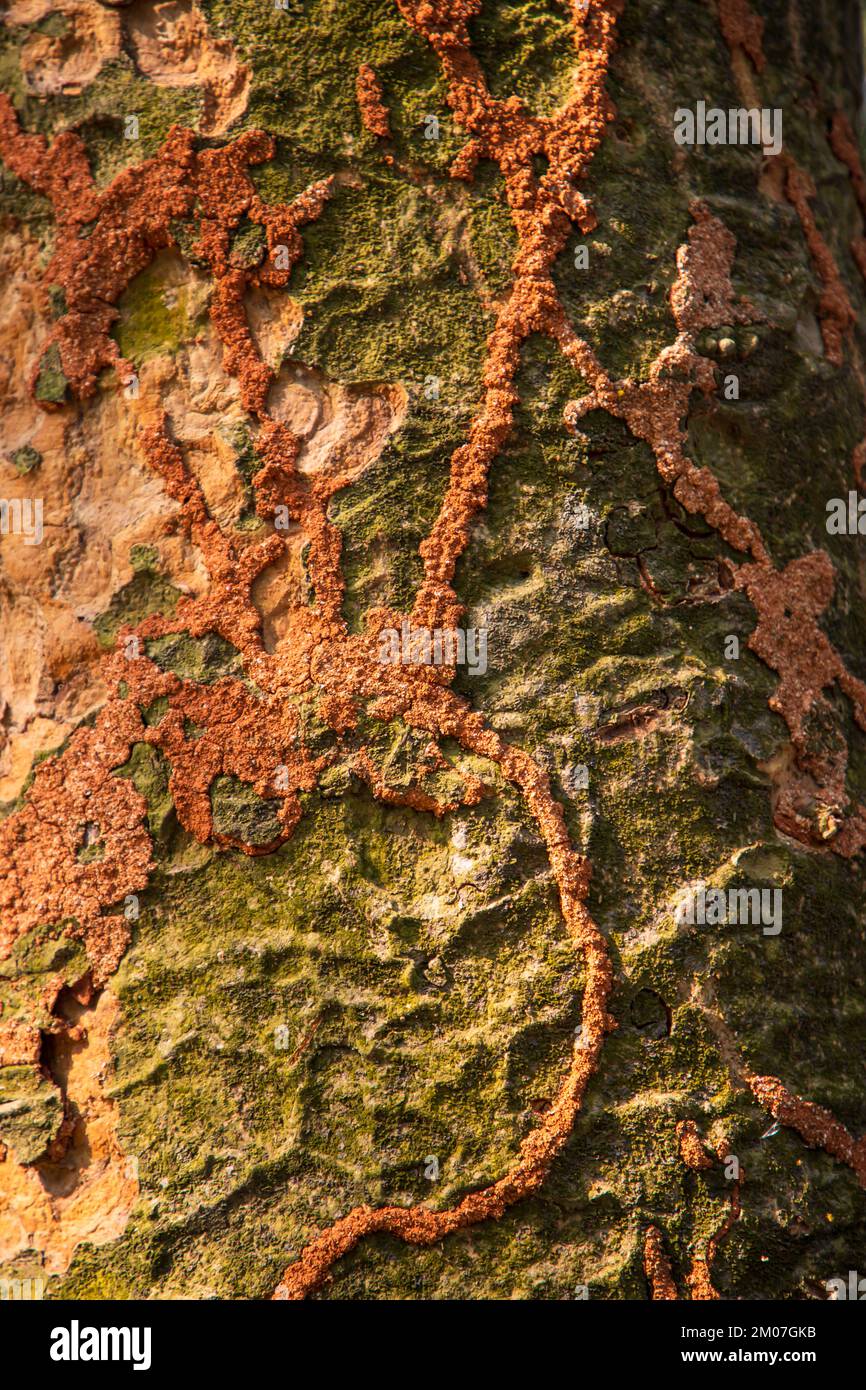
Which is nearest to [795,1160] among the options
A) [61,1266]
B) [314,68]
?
[61,1266]

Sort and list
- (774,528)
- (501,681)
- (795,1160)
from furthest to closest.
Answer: (774,528) < (501,681) < (795,1160)

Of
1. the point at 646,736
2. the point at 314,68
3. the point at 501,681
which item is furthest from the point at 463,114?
the point at 646,736

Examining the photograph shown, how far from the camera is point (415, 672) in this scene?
7.38 ft

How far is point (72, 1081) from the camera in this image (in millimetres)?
2277

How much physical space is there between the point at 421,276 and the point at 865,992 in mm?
1837

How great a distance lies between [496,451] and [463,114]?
0.78 meters

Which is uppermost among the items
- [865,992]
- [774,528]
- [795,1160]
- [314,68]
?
[314,68]

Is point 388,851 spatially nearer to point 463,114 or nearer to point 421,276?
point 421,276

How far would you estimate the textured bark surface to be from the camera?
2125 millimetres

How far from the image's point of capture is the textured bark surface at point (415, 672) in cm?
212

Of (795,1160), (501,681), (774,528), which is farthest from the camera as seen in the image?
(774,528)

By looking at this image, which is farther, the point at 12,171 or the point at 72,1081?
the point at 12,171

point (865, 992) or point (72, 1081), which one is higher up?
point (865, 992)

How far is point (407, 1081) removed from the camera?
215cm
